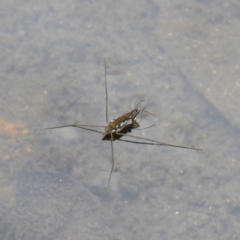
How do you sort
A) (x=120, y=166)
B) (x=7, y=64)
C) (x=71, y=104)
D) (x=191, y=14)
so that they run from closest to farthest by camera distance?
(x=120, y=166) → (x=71, y=104) → (x=7, y=64) → (x=191, y=14)

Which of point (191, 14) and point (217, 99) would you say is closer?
point (217, 99)

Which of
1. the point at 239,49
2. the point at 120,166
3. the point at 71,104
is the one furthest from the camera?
the point at 239,49

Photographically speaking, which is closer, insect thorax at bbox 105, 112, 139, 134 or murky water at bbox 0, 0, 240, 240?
insect thorax at bbox 105, 112, 139, 134

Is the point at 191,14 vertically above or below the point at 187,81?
above

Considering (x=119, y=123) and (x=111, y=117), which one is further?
(x=111, y=117)

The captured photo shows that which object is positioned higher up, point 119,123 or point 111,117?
point 119,123

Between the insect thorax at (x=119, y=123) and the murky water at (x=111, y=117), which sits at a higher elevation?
the insect thorax at (x=119, y=123)

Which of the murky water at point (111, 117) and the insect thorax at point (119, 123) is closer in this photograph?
the insect thorax at point (119, 123)

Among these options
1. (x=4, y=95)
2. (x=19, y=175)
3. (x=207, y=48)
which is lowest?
(x=19, y=175)

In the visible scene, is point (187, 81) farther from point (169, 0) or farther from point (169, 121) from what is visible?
point (169, 0)

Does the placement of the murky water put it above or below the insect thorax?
below

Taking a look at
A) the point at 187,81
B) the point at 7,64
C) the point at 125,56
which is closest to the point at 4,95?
the point at 7,64
